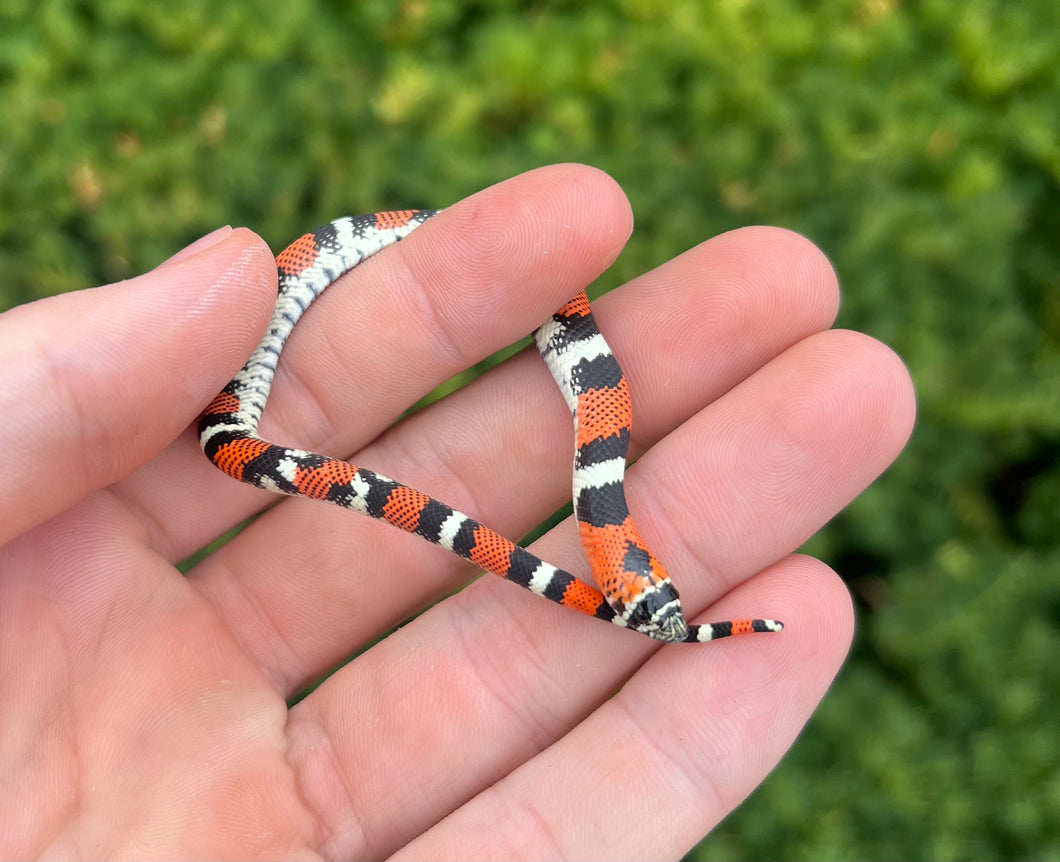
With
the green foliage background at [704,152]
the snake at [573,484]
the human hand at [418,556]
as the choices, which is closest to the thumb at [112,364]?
the human hand at [418,556]

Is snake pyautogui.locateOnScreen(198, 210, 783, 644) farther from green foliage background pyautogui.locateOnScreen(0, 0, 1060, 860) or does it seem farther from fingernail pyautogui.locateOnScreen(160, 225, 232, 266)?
green foliage background pyautogui.locateOnScreen(0, 0, 1060, 860)

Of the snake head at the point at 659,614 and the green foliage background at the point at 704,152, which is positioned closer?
the snake head at the point at 659,614

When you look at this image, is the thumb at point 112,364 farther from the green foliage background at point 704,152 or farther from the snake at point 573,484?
the green foliage background at point 704,152

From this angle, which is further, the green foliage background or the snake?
the green foliage background

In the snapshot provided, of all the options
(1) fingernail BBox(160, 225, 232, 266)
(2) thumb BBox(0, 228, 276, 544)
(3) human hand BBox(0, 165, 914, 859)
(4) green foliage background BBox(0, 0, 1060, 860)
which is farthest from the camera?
(4) green foliage background BBox(0, 0, 1060, 860)

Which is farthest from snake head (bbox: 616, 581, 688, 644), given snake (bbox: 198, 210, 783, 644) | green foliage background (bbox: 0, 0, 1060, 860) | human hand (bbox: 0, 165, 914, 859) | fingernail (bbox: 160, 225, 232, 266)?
fingernail (bbox: 160, 225, 232, 266)

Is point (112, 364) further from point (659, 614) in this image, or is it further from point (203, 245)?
point (659, 614)
